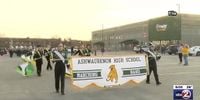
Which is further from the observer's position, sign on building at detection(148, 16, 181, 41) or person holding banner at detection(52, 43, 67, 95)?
sign on building at detection(148, 16, 181, 41)

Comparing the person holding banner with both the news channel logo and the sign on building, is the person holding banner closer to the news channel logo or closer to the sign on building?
the news channel logo

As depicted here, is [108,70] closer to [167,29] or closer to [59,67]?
[59,67]

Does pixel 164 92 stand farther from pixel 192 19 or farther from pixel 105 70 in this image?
pixel 192 19

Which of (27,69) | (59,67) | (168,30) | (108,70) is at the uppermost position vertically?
(168,30)

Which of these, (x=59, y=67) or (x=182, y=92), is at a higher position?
(x=59, y=67)

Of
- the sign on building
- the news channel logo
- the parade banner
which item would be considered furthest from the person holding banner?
the sign on building

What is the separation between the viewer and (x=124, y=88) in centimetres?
1645

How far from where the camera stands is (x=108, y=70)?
15922 millimetres

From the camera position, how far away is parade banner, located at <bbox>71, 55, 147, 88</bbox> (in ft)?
50.2

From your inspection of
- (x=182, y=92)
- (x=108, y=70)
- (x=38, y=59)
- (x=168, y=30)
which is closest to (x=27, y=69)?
(x=38, y=59)

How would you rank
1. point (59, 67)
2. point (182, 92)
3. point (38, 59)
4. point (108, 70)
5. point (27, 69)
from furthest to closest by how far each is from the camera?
point (27, 69)
point (38, 59)
point (108, 70)
point (59, 67)
point (182, 92)

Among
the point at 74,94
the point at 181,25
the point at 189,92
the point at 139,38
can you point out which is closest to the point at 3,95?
the point at 74,94

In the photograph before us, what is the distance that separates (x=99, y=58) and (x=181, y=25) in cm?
9267

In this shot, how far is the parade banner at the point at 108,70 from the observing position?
15289 mm
